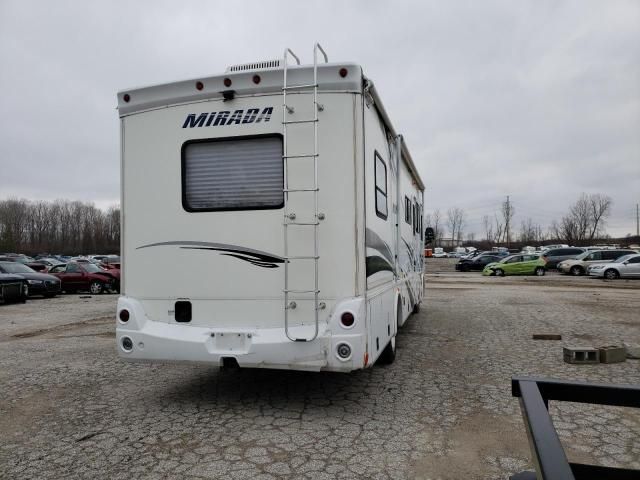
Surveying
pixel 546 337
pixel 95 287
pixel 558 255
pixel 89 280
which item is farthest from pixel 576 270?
pixel 89 280

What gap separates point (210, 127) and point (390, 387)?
11.1 feet

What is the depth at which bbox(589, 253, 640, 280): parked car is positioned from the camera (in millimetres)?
25438

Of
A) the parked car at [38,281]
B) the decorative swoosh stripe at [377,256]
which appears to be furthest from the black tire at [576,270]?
the decorative swoosh stripe at [377,256]

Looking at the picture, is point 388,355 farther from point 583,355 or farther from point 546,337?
point 546,337

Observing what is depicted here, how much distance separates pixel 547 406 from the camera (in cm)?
203

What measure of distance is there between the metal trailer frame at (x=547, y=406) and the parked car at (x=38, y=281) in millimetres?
18916

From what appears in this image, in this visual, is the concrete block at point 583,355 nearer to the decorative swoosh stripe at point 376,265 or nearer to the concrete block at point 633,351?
the concrete block at point 633,351

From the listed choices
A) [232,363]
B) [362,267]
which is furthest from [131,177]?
[362,267]

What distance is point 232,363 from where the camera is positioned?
465 cm

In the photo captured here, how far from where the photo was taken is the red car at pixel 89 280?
19922mm

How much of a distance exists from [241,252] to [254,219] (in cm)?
34

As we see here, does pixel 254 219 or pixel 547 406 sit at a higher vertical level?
pixel 254 219

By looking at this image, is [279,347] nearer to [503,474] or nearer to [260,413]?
[260,413]

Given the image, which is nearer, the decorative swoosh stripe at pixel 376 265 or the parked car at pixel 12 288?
the decorative swoosh stripe at pixel 376 265
